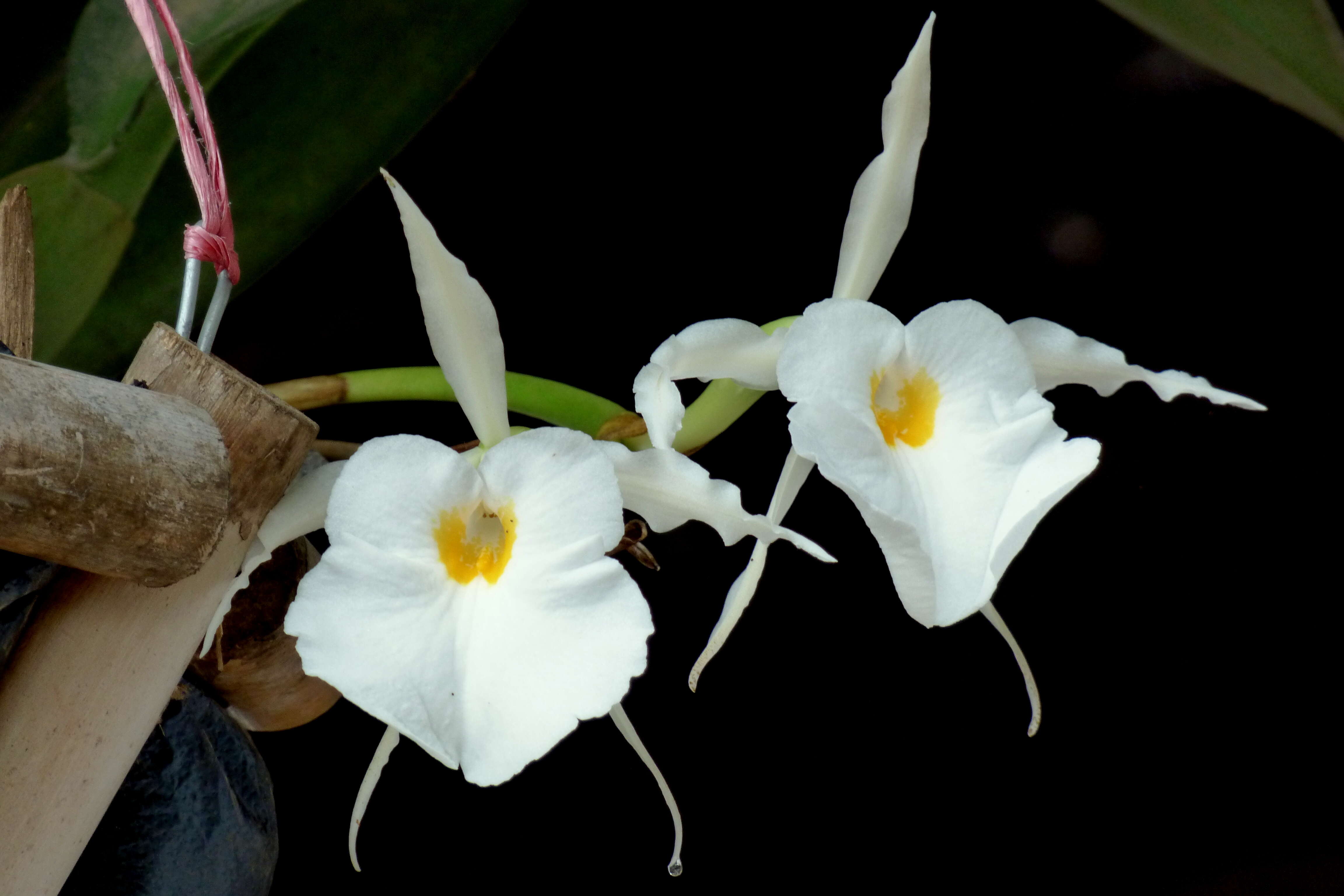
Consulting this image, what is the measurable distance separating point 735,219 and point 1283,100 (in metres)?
0.35

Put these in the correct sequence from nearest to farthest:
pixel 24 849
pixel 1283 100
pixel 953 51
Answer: pixel 24 849 → pixel 1283 100 → pixel 953 51

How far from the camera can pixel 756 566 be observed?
478 mm

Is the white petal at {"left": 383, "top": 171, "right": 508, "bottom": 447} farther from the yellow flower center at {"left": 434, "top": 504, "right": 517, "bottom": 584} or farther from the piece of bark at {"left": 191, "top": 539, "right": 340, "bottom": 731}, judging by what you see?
the piece of bark at {"left": 191, "top": 539, "right": 340, "bottom": 731}

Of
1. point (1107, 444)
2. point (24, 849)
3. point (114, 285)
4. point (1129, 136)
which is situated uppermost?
point (1129, 136)

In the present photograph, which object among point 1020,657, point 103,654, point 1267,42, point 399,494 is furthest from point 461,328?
point 1267,42

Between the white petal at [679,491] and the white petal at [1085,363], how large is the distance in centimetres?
15

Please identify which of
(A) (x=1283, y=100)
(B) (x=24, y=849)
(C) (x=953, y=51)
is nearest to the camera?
(B) (x=24, y=849)

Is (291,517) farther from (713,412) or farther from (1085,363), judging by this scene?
(1085,363)

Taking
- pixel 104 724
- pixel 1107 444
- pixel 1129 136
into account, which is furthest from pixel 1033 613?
pixel 104 724

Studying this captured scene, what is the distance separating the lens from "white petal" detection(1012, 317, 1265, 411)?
483 mm

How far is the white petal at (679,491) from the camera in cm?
43

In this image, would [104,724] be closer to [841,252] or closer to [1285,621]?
[841,252]

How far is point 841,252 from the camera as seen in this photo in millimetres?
491

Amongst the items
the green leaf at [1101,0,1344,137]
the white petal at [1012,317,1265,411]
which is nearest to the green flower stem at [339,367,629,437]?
the white petal at [1012,317,1265,411]
